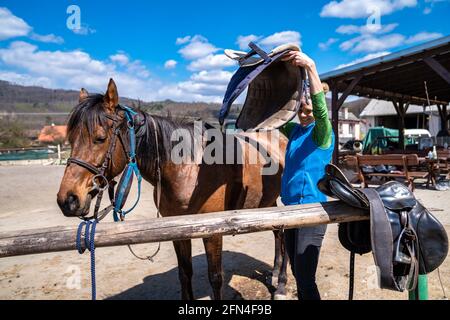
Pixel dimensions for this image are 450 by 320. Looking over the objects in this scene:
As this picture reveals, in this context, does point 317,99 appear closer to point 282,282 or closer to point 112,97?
point 112,97

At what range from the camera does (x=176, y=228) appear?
1.45 m

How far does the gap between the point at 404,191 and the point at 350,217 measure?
336mm

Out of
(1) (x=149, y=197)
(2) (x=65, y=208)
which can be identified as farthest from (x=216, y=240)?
(1) (x=149, y=197)

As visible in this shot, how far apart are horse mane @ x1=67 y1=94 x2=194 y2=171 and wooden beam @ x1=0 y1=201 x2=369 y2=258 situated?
71cm

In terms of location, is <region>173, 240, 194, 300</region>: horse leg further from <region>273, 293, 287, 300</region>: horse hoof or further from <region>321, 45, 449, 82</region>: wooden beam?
<region>321, 45, 449, 82</region>: wooden beam

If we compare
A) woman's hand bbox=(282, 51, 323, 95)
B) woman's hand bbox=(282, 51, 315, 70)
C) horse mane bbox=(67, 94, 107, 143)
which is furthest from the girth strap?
horse mane bbox=(67, 94, 107, 143)

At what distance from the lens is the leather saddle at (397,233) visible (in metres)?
1.44

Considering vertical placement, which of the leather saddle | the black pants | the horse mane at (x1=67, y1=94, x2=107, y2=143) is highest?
the horse mane at (x1=67, y1=94, x2=107, y2=143)

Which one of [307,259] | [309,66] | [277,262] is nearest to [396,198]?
[307,259]

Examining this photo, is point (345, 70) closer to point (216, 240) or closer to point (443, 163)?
point (443, 163)

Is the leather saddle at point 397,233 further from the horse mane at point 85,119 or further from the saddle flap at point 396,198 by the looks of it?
the horse mane at point 85,119

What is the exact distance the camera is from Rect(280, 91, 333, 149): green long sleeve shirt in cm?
171

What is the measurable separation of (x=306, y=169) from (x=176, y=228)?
0.95 metres

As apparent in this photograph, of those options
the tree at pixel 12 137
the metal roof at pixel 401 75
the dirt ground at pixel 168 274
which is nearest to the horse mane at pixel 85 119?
the dirt ground at pixel 168 274
